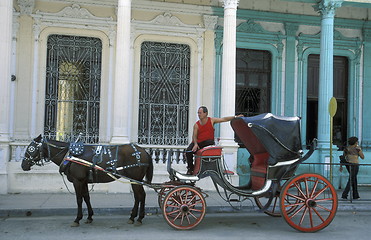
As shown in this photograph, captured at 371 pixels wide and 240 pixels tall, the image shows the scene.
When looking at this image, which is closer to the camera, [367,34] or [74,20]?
[74,20]

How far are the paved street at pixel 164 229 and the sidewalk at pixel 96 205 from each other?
0.73 feet

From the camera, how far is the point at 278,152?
7.48 meters

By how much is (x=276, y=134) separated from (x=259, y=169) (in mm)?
819

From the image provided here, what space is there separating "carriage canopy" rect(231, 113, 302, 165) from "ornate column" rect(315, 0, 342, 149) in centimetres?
506

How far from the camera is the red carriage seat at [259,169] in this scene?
25.5 ft

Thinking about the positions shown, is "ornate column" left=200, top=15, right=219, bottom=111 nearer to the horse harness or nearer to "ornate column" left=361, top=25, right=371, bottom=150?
"ornate column" left=361, top=25, right=371, bottom=150

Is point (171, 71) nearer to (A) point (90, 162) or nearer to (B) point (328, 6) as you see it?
(B) point (328, 6)

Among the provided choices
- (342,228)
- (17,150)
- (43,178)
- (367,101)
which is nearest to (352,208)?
(342,228)

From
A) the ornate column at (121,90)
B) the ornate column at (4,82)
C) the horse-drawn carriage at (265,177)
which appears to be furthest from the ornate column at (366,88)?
the ornate column at (4,82)

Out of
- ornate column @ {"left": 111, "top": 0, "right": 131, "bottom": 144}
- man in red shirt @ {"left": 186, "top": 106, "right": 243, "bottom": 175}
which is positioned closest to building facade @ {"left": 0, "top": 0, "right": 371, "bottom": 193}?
ornate column @ {"left": 111, "top": 0, "right": 131, "bottom": 144}

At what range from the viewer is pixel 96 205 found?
365 inches

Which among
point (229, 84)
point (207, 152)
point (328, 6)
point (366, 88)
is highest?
point (328, 6)

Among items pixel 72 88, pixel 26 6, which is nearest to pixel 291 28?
pixel 72 88

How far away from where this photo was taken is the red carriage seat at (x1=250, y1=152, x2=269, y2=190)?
778 cm
